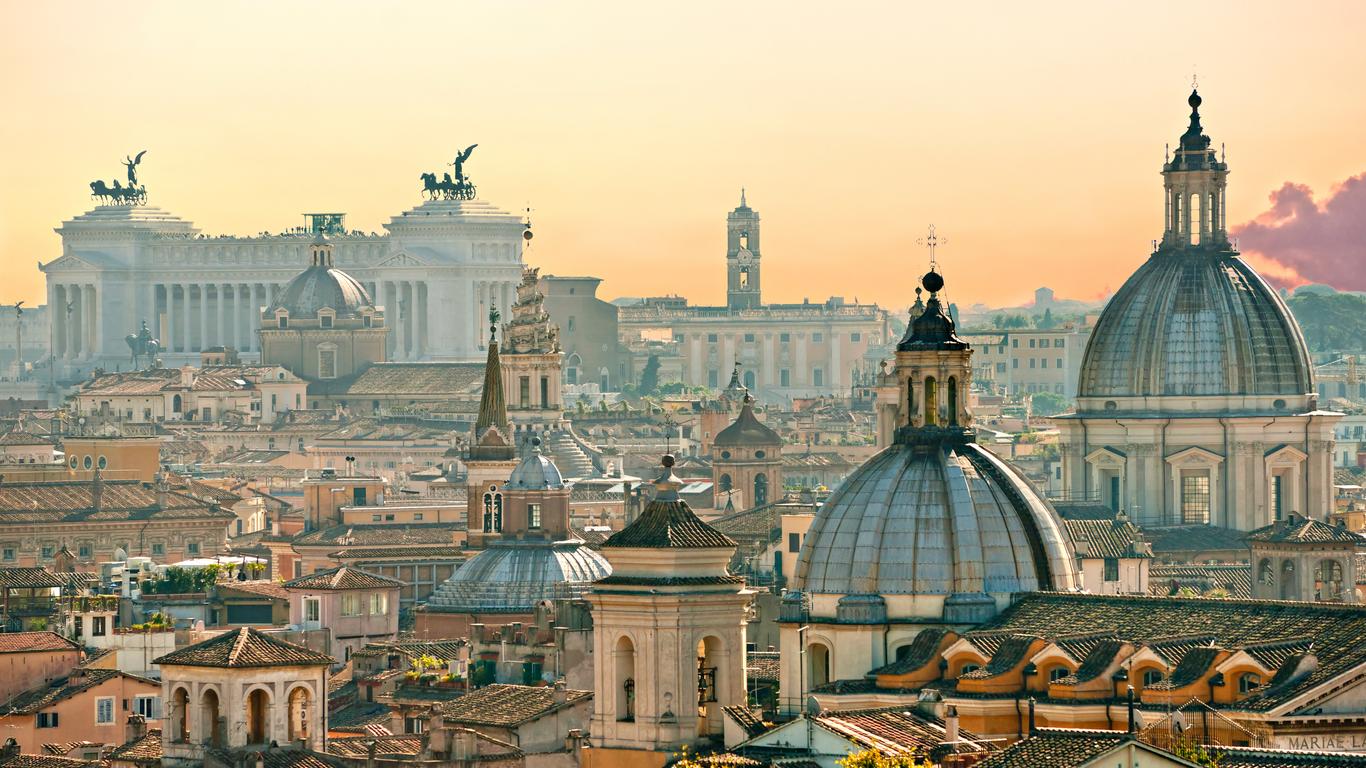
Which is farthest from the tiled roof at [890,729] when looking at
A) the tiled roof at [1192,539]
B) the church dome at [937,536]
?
the tiled roof at [1192,539]

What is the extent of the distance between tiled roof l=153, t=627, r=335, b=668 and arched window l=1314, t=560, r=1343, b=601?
19658 millimetres

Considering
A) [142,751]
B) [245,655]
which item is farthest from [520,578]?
[245,655]

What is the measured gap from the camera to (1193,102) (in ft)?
357

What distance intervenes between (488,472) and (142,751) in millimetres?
41591

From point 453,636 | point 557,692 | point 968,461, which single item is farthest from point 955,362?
point 453,636

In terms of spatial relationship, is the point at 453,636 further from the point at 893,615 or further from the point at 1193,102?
the point at 893,615

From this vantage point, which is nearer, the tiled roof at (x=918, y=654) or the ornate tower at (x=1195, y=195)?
the tiled roof at (x=918, y=654)

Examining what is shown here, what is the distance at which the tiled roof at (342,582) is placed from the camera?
9944 cm

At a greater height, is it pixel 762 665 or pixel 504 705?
pixel 762 665

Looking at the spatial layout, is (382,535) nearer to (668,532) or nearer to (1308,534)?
(1308,534)

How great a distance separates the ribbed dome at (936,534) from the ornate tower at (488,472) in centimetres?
4058

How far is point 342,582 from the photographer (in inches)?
3942

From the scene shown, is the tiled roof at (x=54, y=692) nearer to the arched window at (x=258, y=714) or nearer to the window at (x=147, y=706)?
the window at (x=147, y=706)

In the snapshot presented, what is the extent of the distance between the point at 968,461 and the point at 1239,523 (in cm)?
4282
